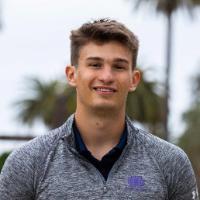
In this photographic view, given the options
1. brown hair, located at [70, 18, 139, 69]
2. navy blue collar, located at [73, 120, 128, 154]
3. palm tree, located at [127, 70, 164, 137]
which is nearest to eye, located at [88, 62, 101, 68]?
brown hair, located at [70, 18, 139, 69]

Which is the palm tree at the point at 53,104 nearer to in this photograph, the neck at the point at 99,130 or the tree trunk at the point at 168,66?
the tree trunk at the point at 168,66

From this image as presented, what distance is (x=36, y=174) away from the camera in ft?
12.4

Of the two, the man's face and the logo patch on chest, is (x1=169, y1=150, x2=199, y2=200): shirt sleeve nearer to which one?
the logo patch on chest

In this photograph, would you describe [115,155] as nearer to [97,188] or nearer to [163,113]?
[97,188]

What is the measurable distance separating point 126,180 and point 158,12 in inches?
1617

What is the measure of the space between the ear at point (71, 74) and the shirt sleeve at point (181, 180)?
58 centimetres

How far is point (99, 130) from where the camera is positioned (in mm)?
3879

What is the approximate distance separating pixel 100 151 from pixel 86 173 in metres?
0.15

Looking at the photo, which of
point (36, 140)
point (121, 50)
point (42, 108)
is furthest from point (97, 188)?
point (42, 108)

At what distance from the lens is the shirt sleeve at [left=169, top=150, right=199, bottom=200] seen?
12.7 feet

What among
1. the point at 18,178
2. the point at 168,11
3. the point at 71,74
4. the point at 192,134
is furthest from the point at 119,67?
the point at 192,134

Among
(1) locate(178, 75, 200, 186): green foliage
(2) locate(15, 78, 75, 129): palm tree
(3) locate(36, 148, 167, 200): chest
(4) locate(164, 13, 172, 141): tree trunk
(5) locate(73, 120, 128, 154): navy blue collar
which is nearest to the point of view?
(3) locate(36, 148, 167, 200): chest

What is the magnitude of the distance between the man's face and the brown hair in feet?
0.09

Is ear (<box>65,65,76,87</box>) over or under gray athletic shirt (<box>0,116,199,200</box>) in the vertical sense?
over
